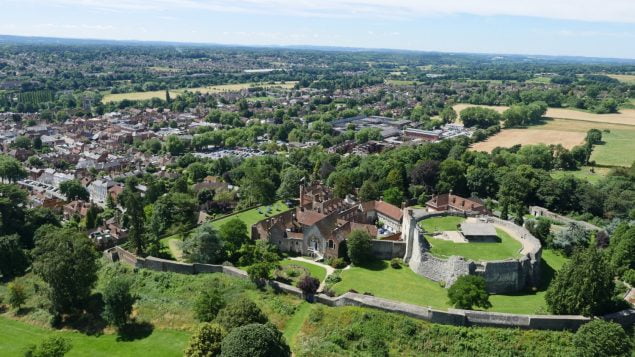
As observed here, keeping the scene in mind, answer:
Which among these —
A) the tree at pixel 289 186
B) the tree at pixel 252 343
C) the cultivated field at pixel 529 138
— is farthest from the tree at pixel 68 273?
the cultivated field at pixel 529 138

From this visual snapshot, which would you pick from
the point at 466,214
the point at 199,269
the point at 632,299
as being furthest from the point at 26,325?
the point at 632,299

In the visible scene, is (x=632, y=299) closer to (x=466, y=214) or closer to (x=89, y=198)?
(x=466, y=214)

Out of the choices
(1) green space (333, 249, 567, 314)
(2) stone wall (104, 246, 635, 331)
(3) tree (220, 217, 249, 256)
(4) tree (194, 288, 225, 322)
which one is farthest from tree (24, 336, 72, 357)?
(1) green space (333, 249, 567, 314)

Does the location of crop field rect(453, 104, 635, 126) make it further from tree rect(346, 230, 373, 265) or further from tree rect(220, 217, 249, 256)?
tree rect(220, 217, 249, 256)

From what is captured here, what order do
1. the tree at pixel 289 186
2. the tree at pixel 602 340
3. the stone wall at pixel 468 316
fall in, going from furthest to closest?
the tree at pixel 289 186
the stone wall at pixel 468 316
the tree at pixel 602 340

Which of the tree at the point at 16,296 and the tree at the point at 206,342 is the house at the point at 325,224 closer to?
the tree at the point at 206,342
